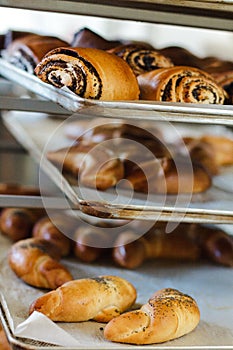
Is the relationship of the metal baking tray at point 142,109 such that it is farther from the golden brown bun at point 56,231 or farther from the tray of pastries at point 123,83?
the golden brown bun at point 56,231

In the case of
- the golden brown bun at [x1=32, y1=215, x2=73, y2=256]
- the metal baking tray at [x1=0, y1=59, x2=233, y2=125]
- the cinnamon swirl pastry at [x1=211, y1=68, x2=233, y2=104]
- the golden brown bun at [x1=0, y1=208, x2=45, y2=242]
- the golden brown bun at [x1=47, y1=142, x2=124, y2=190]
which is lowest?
the golden brown bun at [x1=0, y1=208, x2=45, y2=242]

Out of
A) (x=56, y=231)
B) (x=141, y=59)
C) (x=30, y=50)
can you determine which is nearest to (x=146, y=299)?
(x=56, y=231)

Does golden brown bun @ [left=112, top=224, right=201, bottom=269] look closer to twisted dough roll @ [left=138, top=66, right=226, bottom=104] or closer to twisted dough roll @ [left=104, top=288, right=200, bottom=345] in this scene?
twisted dough roll @ [left=104, top=288, right=200, bottom=345]

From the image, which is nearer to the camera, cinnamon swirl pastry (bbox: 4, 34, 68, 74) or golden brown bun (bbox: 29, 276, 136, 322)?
golden brown bun (bbox: 29, 276, 136, 322)

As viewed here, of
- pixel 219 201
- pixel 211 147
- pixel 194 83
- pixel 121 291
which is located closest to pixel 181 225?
pixel 211 147

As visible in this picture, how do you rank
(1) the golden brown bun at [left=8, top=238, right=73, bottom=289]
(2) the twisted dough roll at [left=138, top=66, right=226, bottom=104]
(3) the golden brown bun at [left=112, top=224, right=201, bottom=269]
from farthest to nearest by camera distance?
(3) the golden brown bun at [left=112, top=224, right=201, bottom=269], (1) the golden brown bun at [left=8, top=238, right=73, bottom=289], (2) the twisted dough roll at [left=138, top=66, right=226, bottom=104]

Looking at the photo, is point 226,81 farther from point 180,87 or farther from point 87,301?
point 87,301

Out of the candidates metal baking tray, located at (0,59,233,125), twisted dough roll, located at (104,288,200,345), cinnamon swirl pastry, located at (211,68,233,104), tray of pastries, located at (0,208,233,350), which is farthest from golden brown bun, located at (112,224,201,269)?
metal baking tray, located at (0,59,233,125)
